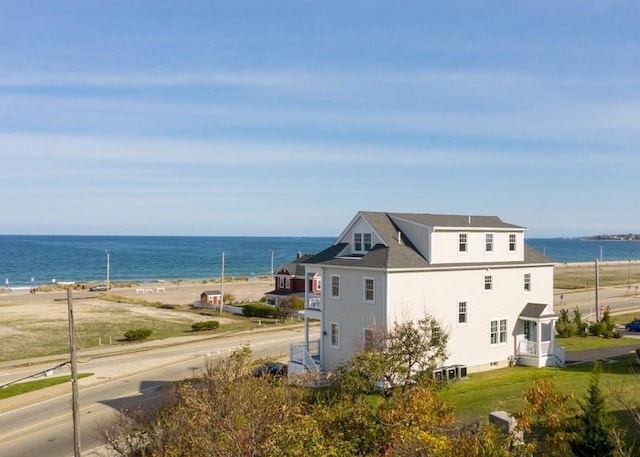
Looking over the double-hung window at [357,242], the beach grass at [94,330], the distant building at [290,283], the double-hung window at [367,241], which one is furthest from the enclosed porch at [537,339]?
the distant building at [290,283]

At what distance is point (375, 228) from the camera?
36.2 meters

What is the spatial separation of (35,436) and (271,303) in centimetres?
5047

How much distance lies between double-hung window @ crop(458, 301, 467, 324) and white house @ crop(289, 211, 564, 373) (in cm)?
6

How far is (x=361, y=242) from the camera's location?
37219mm

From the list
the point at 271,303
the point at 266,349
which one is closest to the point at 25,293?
the point at 271,303

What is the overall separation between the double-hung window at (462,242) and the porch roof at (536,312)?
19.6 ft

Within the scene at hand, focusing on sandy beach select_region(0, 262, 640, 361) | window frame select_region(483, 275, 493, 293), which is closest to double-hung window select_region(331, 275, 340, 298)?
window frame select_region(483, 275, 493, 293)

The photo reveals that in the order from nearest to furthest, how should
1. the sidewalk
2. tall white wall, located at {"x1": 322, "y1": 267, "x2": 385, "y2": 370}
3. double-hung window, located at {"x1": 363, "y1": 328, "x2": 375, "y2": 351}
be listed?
double-hung window, located at {"x1": 363, "y1": 328, "x2": 375, "y2": 351}, tall white wall, located at {"x1": 322, "y1": 267, "x2": 385, "y2": 370}, the sidewalk

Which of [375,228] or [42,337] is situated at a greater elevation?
[375,228]

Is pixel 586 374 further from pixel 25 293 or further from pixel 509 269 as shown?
pixel 25 293

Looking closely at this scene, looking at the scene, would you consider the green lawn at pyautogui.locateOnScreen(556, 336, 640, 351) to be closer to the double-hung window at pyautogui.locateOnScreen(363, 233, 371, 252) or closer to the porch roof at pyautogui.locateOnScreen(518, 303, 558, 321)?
the porch roof at pyautogui.locateOnScreen(518, 303, 558, 321)

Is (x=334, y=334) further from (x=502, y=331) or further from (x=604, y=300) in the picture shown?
(x=604, y=300)

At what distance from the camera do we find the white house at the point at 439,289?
33875 mm

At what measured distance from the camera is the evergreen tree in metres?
15.4
